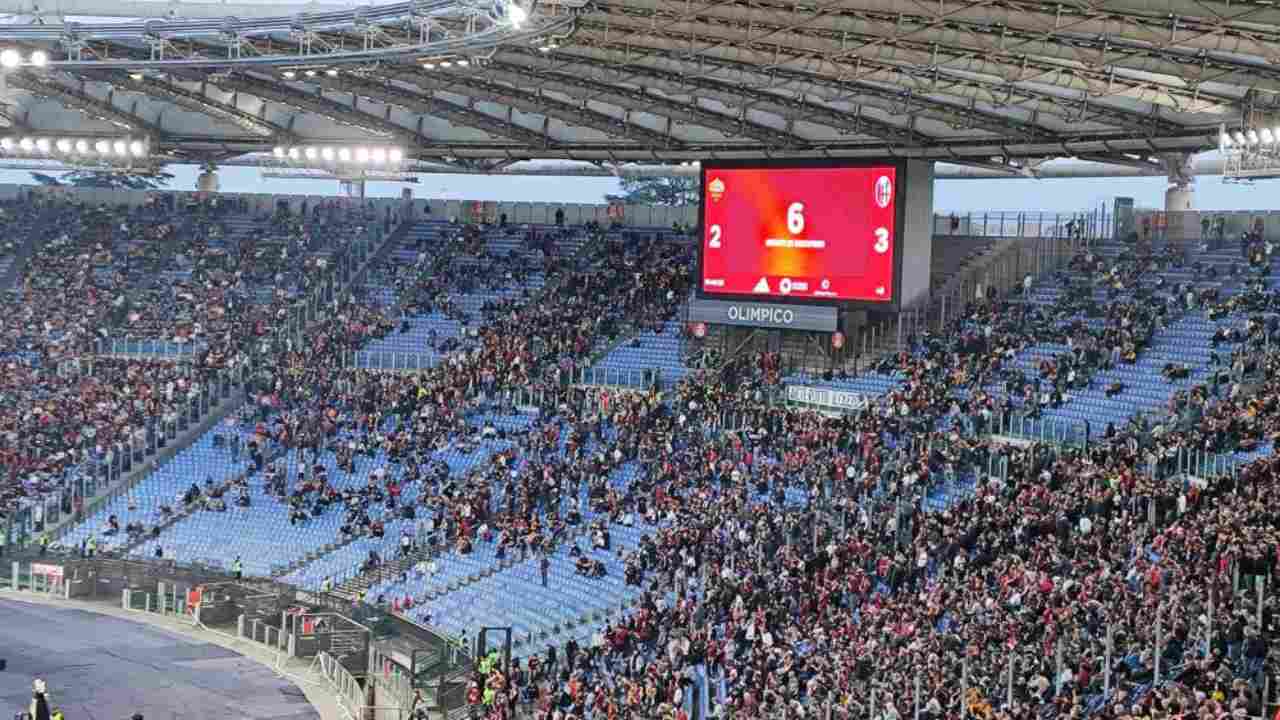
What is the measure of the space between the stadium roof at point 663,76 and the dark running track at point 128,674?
12.7 metres

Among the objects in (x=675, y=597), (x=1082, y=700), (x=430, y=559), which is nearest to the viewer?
(x=1082, y=700)

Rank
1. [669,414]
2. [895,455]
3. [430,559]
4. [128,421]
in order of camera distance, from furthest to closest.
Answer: [128,421] < [669,414] < [430,559] < [895,455]

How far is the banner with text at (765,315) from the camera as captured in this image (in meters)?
47.3

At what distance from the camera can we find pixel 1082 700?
2588 cm

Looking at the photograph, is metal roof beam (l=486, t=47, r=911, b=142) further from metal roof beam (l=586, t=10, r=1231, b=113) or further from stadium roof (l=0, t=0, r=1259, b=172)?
metal roof beam (l=586, t=10, r=1231, b=113)

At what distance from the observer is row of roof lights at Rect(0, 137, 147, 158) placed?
57.5 metres

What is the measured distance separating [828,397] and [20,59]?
20.3 metres

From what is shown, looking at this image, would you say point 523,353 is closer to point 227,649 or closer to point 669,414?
point 669,414

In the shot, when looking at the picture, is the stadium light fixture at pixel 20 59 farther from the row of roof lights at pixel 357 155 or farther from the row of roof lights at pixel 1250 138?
the row of roof lights at pixel 1250 138

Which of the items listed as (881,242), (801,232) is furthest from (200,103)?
(881,242)

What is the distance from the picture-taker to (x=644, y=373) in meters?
49.3

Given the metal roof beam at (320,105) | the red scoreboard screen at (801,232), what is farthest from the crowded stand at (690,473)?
the metal roof beam at (320,105)

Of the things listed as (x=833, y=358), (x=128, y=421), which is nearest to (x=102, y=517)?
(x=128, y=421)

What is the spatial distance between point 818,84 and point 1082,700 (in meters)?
18.0
